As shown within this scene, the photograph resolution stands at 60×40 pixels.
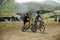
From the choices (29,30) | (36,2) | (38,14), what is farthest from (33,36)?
(36,2)

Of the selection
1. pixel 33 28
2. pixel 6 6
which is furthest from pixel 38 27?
pixel 6 6

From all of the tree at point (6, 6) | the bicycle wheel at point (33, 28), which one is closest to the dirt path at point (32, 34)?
the bicycle wheel at point (33, 28)

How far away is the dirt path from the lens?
106 inches

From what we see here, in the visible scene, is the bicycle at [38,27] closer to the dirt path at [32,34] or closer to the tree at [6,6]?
the dirt path at [32,34]

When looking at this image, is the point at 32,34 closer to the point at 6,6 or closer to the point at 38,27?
the point at 38,27

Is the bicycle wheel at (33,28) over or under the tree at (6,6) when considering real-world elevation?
under

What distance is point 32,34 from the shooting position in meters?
2.73

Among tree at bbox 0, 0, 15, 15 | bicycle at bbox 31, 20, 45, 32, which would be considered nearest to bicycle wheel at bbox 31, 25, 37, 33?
bicycle at bbox 31, 20, 45, 32

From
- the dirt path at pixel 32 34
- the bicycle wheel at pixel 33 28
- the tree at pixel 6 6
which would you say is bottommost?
the dirt path at pixel 32 34

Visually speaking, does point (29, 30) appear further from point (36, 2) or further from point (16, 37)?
point (36, 2)

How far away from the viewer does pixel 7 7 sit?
9.14 feet

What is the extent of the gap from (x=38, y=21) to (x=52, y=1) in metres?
0.36

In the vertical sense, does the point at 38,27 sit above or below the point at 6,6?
below

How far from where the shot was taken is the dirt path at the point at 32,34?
8.80 ft
